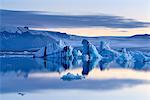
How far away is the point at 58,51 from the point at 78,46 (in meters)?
0.17

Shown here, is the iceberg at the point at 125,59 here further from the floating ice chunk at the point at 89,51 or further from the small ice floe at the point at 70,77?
the small ice floe at the point at 70,77

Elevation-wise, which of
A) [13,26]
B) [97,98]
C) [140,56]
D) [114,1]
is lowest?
[97,98]

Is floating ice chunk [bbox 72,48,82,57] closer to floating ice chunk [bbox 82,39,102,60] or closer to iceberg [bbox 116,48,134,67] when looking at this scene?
floating ice chunk [bbox 82,39,102,60]

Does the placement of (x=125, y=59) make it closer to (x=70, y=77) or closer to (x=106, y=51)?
(x=106, y=51)

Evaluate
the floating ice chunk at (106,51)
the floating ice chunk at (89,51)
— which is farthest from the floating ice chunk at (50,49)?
the floating ice chunk at (106,51)

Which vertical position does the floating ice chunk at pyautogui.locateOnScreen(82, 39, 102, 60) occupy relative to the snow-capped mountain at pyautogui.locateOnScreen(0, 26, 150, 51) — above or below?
below

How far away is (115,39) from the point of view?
331cm

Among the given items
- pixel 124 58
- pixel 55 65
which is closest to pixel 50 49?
pixel 55 65

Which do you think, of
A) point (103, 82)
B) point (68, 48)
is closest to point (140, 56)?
point (103, 82)

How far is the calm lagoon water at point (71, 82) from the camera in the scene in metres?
3.16

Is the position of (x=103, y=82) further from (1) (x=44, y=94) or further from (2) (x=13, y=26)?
(2) (x=13, y=26)

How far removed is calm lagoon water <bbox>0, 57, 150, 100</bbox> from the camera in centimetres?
316

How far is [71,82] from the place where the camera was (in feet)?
10.5

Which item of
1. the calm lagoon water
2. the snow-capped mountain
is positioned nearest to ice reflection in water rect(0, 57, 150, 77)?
the calm lagoon water
